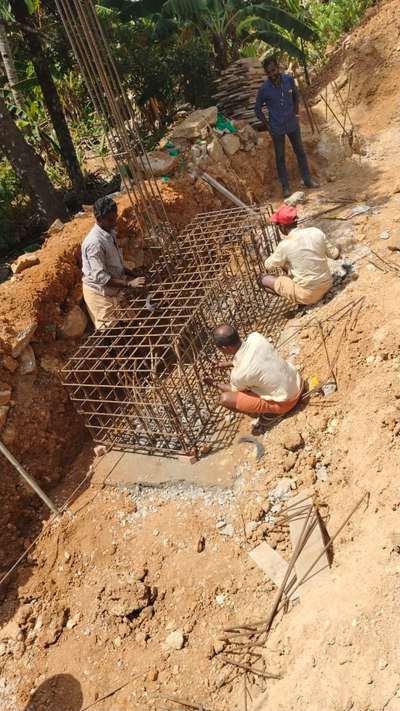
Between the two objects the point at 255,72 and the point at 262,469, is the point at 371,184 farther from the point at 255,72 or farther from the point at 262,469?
the point at 262,469

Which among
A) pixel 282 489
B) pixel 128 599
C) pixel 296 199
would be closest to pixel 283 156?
pixel 296 199

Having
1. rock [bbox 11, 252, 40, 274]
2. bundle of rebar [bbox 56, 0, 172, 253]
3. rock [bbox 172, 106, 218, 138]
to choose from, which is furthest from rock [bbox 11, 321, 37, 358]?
rock [bbox 172, 106, 218, 138]

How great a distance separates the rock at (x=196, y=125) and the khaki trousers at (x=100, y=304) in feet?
13.9

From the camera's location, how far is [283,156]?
8.02 meters

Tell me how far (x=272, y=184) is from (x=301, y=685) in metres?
7.88

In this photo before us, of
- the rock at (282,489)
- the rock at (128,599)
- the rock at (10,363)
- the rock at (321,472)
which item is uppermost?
the rock at (10,363)

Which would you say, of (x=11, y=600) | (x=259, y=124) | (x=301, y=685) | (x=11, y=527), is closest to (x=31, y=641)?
(x=11, y=600)

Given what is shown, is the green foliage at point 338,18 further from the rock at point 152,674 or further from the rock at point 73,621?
the rock at point 152,674

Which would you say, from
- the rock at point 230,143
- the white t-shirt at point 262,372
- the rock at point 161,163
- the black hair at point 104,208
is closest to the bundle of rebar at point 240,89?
the rock at point 230,143

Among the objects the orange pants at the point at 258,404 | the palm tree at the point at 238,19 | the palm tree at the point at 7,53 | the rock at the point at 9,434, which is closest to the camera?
the orange pants at the point at 258,404

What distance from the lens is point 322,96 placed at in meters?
10.2

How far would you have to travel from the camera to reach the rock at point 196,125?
27.6 feet

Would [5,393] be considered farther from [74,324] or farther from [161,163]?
[161,163]

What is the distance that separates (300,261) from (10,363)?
3.26 metres
